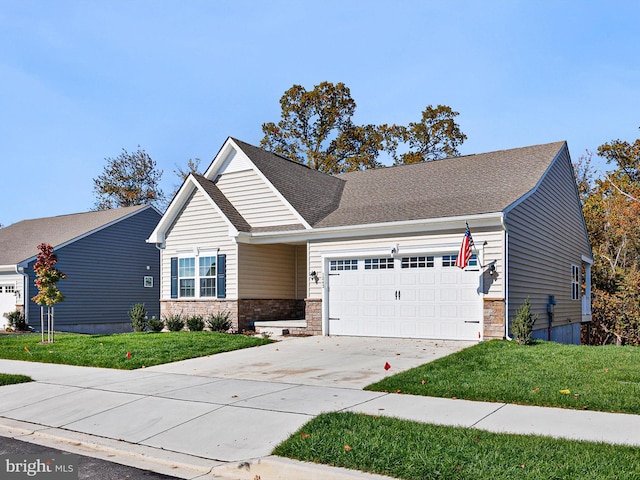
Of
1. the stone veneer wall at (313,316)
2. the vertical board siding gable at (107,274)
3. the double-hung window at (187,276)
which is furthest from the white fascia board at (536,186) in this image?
the vertical board siding gable at (107,274)

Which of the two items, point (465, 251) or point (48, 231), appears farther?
point (48, 231)

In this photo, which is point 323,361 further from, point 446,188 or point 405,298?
point 446,188

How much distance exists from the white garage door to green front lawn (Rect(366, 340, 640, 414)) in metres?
2.45

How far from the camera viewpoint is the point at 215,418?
7887 millimetres

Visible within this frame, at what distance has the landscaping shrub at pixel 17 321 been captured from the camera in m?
25.8

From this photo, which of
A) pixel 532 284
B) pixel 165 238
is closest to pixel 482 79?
pixel 532 284

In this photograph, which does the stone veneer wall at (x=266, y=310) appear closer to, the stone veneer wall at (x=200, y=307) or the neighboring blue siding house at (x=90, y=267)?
the stone veneer wall at (x=200, y=307)

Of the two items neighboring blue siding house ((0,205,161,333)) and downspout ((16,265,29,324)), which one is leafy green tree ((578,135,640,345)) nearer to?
neighboring blue siding house ((0,205,161,333))

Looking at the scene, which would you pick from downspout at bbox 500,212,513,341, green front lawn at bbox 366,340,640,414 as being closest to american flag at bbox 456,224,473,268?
downspout at bbox 500,212,513,341

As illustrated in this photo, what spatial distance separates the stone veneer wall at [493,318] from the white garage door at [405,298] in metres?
0.21

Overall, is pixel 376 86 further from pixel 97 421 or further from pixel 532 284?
pixel 97 421

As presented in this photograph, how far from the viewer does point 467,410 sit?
25.7 feet

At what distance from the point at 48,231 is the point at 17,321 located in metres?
6.21

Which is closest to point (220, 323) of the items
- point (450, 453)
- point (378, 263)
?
point (378, 263)
